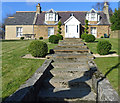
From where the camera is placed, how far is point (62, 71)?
5.76 meters

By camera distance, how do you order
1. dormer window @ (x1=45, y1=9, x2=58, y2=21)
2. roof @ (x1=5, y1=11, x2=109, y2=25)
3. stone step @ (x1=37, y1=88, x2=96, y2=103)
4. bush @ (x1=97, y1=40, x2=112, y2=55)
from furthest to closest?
roof @ (x1=5, y1=11, x2=109, y2=25) → dormer window @ (x1=45, y1=9, x2=58, y2=21) → bush @ (x1=97, y1=40, x2=112, y2=55) → stone step @ (x1=37, y1=88, x2=96, y2=103)

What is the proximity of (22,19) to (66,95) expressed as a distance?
91.6ft

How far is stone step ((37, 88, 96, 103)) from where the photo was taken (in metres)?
3.97

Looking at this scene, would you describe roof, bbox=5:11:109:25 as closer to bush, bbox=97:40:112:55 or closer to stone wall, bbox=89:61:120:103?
bush, bbox=97:40:112:55

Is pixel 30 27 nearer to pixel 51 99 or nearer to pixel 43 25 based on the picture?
pixel 43 25

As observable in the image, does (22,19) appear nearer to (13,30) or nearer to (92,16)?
(13,30)

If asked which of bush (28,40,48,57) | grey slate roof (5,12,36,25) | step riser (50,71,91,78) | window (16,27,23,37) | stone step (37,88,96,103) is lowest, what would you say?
stone step (37,88,96,103)

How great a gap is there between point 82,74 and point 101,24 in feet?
76.6

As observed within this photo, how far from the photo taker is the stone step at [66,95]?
3.97 m

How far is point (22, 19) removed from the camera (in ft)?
95.3

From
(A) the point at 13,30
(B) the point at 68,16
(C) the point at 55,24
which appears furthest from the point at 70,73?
(A) the point at 13,30

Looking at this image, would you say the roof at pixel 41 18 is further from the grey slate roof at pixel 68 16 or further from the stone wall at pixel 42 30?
the stone wall at pixel 42 30

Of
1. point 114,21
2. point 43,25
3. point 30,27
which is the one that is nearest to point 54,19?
point 43,25

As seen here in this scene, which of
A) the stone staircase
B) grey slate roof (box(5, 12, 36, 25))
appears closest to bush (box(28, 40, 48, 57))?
the stone staircase
